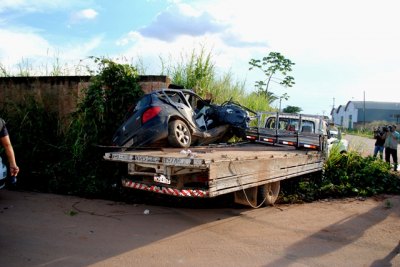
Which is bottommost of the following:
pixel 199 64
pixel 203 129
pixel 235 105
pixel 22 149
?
pixel 22 149

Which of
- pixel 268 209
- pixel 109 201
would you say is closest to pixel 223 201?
pixel 268 209

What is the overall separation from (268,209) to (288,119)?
3.38 meters

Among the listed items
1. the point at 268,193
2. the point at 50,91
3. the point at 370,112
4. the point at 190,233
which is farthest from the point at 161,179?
the point at 370,112

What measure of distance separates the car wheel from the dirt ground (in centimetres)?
117

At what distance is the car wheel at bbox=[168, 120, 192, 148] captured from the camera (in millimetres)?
6777

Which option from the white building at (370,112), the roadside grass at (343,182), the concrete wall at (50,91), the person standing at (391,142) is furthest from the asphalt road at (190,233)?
the white building at (370,112)

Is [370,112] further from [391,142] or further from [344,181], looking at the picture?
[344,181]

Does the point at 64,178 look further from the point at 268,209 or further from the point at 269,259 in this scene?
the point at 269,259

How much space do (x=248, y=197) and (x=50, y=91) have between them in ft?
19.4

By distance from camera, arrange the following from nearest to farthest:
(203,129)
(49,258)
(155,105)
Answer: (49,258), (155,105), (203,129)

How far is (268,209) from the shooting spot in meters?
6.96

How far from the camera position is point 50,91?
31.6 feet

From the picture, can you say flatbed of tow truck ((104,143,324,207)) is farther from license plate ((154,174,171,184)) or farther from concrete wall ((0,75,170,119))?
concrete wall ((0,75,170,119))

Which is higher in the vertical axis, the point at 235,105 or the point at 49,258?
the point at 235,105
